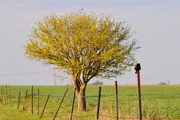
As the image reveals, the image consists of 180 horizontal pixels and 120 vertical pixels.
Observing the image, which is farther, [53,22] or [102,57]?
[53,22]

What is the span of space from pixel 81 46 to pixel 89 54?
963 millimetres

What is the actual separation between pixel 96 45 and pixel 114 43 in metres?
1.82

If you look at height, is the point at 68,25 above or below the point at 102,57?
above

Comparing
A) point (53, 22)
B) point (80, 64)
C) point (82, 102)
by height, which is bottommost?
point (82, 102)

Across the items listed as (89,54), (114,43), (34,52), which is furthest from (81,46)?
(34,52)

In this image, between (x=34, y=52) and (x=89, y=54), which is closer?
(x=89, y=54)

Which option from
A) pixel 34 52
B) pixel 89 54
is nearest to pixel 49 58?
pixel 34 52

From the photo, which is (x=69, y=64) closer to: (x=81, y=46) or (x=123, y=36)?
(x=81, y=46)

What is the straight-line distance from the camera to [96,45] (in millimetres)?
27734

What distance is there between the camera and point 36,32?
30.7 metres

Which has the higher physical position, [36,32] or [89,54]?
[36,32]

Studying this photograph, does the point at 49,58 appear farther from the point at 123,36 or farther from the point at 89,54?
the point at 123,36

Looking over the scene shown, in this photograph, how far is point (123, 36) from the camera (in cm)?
2956

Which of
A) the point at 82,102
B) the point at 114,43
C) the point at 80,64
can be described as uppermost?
the point at 114,43
